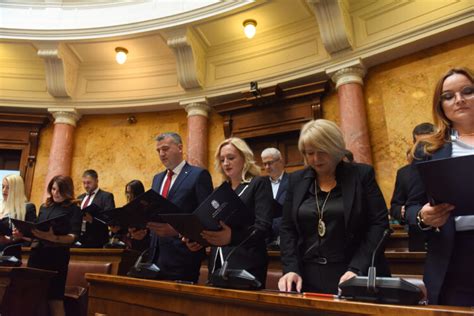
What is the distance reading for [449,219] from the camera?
55.7 inches

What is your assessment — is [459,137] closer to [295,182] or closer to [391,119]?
[295,182]

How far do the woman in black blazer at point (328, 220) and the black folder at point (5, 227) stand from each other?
8.13 feet

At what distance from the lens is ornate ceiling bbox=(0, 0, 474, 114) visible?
516 cm

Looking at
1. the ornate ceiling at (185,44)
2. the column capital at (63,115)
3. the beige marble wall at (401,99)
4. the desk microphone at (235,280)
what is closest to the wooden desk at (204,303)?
the desk microphone at (235,280)

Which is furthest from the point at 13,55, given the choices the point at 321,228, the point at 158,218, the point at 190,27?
the point at 321,228

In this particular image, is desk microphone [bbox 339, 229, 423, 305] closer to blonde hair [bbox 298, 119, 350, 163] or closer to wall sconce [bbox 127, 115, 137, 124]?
blonde hair [bbox 298, 119, 350, 163]

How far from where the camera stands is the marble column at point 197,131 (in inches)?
246

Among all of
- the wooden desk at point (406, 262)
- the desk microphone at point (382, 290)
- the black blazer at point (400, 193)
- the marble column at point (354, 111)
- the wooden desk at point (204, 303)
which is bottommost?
the wooden desk at point (204, 303)

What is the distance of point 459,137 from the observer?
1.58 meters

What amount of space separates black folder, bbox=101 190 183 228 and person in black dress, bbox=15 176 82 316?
88cm

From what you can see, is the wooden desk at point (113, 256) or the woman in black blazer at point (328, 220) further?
the wooden desk at point (113, 256)

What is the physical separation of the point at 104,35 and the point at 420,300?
6361 mm

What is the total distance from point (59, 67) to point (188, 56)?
237 cm

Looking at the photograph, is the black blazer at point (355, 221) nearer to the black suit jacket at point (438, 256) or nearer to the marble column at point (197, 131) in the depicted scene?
the black suit jacket at point (438, 256)
